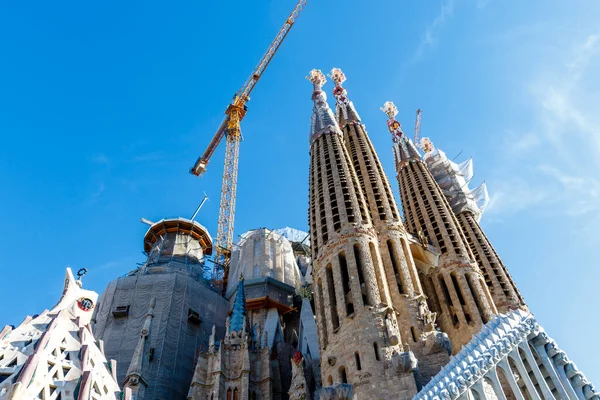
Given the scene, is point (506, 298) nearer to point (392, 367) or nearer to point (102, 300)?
point (392, 367)

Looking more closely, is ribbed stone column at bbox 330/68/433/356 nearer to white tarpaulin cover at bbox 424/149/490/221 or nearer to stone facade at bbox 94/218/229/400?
white tarpaulin cover at bbox 424/149/490/221

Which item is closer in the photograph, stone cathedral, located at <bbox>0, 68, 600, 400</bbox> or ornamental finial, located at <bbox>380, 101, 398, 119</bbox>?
stone cathedral, located at <bbox>0, 68, 600, 400</bbox>

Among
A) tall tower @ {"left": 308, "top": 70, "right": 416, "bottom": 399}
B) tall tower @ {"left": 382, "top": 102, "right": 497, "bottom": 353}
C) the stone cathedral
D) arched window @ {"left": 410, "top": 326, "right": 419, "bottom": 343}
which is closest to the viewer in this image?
the stone cathedral

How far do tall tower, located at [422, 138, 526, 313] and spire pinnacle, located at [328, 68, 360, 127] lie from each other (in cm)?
887

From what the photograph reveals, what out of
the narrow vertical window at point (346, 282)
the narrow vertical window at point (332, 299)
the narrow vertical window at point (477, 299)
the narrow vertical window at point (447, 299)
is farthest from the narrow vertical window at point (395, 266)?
the narrow vertical window at point (477, 299)

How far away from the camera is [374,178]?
34.9 metres

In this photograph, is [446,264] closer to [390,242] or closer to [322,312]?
[390,242]

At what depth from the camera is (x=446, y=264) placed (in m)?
32.9

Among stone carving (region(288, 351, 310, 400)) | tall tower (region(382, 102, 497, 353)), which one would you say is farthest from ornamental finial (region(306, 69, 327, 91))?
stone carving (region(288, 351, 310, 400))

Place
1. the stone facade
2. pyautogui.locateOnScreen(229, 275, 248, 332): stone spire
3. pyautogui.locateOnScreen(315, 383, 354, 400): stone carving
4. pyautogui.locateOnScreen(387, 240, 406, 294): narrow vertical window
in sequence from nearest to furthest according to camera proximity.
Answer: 1. pyautogui.locateOnScreen(315, 383, 354, 400): stone carving
2. pyautogui.locateOnScreen(387, 240, 406, 294): narrow vertical window
3. the stone facade
4. pyautogui.locateOnScreen(229, 275, 248, 332): stone spire

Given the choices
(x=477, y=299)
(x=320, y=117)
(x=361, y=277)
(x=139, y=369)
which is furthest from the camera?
(x=320, y=117)

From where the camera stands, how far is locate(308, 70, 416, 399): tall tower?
70.5 feet

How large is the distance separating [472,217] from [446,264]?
30.3 ft

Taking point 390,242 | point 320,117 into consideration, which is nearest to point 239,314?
point 390,242
